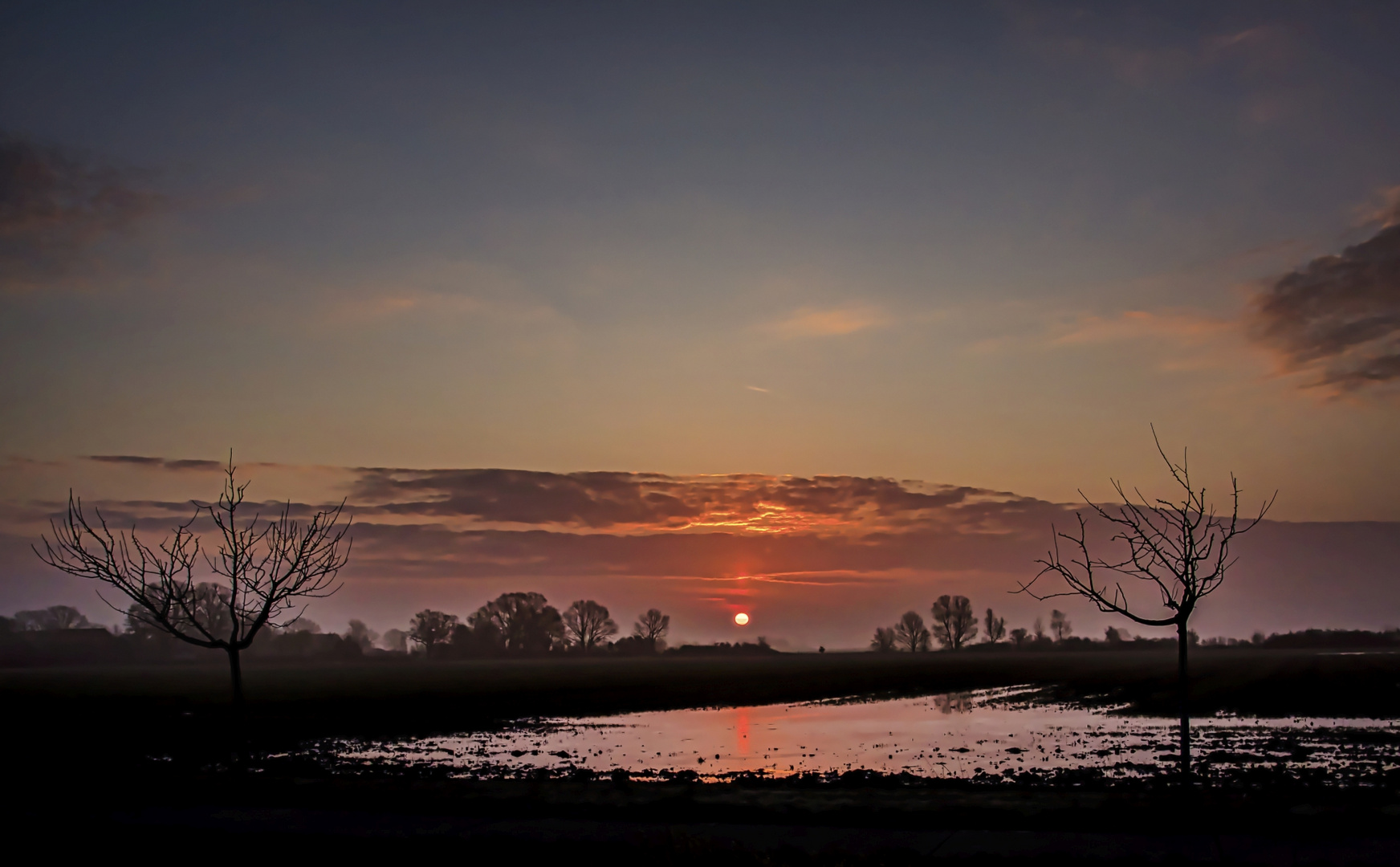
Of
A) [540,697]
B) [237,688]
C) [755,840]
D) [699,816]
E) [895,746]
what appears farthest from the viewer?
[540,697]

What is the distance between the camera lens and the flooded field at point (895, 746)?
25281mm

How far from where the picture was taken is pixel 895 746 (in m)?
32.5

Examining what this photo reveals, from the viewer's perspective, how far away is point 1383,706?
4372cm

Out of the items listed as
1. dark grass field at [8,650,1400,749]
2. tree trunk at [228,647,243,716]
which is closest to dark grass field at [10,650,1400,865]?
tree trunk at [228,647,243,716]

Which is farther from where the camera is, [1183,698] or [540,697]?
[540,697]

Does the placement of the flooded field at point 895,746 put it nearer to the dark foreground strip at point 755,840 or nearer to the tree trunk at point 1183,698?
the tree trunk at point 1183,698

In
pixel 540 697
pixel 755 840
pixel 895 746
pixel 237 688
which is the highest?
pixel 237 688

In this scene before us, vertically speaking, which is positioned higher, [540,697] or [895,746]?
[895,746]

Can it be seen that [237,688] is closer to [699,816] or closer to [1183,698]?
[699,816]

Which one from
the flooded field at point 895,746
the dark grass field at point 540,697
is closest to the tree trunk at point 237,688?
the flooded field at point 895,746

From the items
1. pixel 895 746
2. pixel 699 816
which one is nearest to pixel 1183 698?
pixel 699 816

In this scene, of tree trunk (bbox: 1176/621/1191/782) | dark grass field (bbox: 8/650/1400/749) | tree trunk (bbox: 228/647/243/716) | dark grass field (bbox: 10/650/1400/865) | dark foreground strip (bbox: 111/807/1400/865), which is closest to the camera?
dark foreground strip (bbox: 111/807/1400/865)

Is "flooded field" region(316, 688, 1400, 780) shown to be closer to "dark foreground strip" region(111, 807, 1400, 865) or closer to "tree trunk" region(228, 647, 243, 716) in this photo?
"tree trunk" region(228, 647, 243, 716)

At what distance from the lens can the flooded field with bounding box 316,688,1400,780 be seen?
25.3 m
